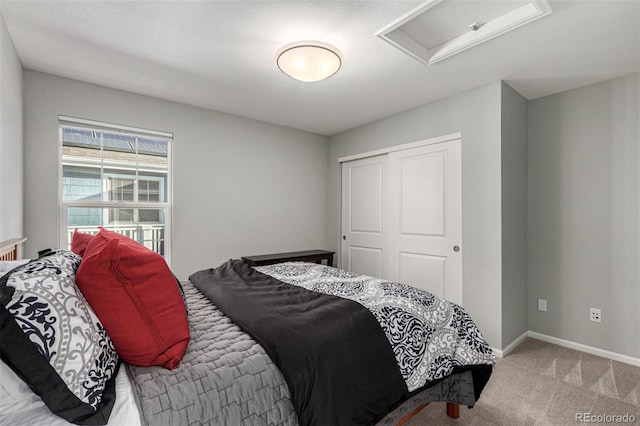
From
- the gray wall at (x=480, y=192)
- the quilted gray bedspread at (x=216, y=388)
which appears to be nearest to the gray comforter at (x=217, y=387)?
the quilted gray bedspread at (x=216, y=388)

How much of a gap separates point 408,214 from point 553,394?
201 cm

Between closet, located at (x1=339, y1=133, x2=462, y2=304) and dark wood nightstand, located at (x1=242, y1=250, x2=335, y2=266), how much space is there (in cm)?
41

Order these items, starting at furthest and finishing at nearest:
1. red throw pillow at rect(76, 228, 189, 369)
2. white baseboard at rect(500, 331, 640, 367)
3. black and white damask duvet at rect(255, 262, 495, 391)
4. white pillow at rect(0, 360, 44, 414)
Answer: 1. white baseboard at rect(500, 331, 640, 367)
2. black and white damask duvet at rect(255, 262, 495, 391)
3. red throw pillow at rect(76, 228, 189, 369)
4. white pillow at rect(0, 360, 44, 414)

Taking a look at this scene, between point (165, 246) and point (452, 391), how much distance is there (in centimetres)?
296

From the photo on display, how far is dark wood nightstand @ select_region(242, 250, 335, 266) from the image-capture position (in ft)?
11.9

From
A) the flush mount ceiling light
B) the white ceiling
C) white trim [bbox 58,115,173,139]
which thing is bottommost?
white trim [bbox 58,115,173,139]

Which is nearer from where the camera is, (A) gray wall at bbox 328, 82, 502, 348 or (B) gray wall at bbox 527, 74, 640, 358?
(B) gray wall at bbox 527, 74, 640, 358

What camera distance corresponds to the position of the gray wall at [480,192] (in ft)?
9.27

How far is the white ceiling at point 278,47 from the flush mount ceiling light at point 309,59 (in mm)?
128

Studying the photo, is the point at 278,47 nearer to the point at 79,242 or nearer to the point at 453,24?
the point at 453,24

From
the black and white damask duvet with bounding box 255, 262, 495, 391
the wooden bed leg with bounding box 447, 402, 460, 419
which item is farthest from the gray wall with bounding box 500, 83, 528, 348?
the black and white damask duvet with bounding box 255, 262, 495, 391

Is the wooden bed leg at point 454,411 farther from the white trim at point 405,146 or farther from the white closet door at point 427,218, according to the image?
the white trim at point 405,146

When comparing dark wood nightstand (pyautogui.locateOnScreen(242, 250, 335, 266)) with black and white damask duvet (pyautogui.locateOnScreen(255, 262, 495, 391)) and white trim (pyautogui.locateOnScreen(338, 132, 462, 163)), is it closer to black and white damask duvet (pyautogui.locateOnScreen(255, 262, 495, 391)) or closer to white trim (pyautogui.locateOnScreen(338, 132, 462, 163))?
white trim (pyautogui.locateOnScreen(338, 132, 462, 163))

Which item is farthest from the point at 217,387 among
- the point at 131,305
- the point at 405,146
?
the point at 405,146
